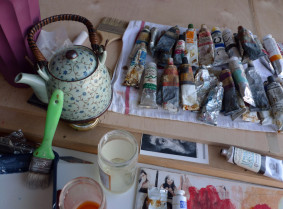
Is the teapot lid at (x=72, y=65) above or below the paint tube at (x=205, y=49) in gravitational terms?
below

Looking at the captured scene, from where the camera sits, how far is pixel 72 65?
1.71 feet

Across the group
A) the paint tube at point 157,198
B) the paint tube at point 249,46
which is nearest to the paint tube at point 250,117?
the paint tube at point 249,46

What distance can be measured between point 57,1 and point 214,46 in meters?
0.68

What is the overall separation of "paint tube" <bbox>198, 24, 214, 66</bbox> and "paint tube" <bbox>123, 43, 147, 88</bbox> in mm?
197

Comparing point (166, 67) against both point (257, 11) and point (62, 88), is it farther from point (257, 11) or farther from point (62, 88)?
point (257, 11)

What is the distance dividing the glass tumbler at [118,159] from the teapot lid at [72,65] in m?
0.16

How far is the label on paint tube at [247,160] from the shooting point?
0.63 meters

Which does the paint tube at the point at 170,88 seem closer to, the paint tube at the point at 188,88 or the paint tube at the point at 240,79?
the paint tube at the point at 188,88

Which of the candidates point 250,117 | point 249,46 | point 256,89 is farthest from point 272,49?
point 250,117

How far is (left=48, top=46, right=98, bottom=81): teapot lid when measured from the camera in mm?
520

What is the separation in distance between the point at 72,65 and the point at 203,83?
416mm

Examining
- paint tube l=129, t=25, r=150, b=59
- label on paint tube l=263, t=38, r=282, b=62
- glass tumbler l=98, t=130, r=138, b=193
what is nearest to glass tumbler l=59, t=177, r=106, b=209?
glass tumbler l=98, t=130, r=138, b=193

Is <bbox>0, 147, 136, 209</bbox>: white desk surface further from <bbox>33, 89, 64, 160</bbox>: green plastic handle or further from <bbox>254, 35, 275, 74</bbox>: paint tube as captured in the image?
<bbox>254, 35, 275, 74</bbox>: paint tube

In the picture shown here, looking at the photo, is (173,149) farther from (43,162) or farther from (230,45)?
(230,45)
